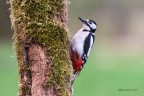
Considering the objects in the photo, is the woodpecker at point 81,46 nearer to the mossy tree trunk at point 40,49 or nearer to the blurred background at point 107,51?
the mossy tree trunk at point 40,49

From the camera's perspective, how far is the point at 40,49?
5891 millimetres

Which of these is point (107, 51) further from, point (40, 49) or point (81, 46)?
point (40, 49)

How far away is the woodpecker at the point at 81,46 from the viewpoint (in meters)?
7.14

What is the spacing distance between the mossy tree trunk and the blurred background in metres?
4.28

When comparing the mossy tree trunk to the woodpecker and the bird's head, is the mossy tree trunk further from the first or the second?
the bird's head

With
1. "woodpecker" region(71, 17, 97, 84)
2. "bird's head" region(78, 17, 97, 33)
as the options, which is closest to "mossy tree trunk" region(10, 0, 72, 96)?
"woodpecker" region(71, 17, 97, 84)

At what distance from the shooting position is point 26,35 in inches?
233

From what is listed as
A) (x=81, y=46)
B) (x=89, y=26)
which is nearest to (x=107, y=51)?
(x=89, y=26)

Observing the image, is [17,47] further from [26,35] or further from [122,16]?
[122,16]

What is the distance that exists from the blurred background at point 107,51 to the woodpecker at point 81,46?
2615 millimetres

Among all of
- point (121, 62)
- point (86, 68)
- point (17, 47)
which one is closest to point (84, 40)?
point (17, 47)

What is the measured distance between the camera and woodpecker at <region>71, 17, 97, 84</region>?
23.4ft

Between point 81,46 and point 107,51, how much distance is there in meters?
15.0

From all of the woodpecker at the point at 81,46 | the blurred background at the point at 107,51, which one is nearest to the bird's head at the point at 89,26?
the woodpecker at the point at 81,46
